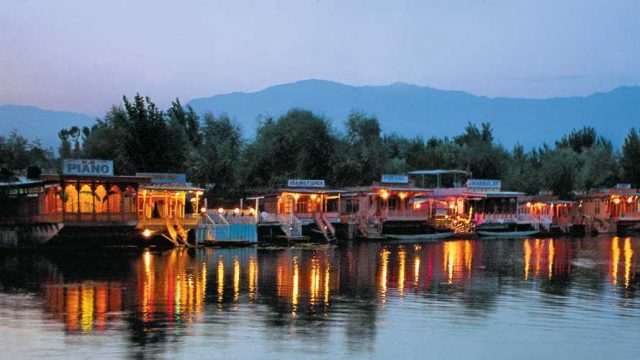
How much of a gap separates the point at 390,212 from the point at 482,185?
1284 centimetres

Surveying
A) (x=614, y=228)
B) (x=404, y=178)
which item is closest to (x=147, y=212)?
(x=404, y=178)

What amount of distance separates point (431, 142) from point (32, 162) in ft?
229

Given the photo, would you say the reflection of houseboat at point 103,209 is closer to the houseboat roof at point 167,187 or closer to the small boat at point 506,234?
the houseboat roof at point 167,187

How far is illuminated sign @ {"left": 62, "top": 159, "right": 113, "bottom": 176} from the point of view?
154 feet

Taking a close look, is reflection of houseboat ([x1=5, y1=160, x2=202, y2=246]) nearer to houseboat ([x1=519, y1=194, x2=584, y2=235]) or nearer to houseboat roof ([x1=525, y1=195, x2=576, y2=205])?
houseboat ([x1=519, y1=194, x2=584, y2=235])

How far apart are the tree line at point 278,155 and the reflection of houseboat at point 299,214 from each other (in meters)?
7.94

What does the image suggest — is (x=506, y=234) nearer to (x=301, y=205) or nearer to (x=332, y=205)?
(x=332, y=205)

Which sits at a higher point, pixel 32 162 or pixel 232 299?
pixel 32 162

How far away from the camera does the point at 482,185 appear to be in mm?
76562

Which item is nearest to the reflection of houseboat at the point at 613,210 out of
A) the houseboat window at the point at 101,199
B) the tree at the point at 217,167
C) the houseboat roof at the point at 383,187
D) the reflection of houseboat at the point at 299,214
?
the houseboat roof at the point at 383,187

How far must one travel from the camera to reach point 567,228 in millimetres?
81500

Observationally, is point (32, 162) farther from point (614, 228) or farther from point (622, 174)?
point (622, 174)

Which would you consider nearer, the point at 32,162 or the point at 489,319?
the point at 489,319

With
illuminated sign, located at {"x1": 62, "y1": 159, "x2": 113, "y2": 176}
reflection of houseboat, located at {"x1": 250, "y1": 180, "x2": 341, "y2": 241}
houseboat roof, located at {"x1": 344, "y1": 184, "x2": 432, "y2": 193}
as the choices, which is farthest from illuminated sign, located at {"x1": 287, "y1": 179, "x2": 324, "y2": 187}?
illuminated sign, located at {"x1": 62, "y1": 159, "x2": 113, "y2": 176}
